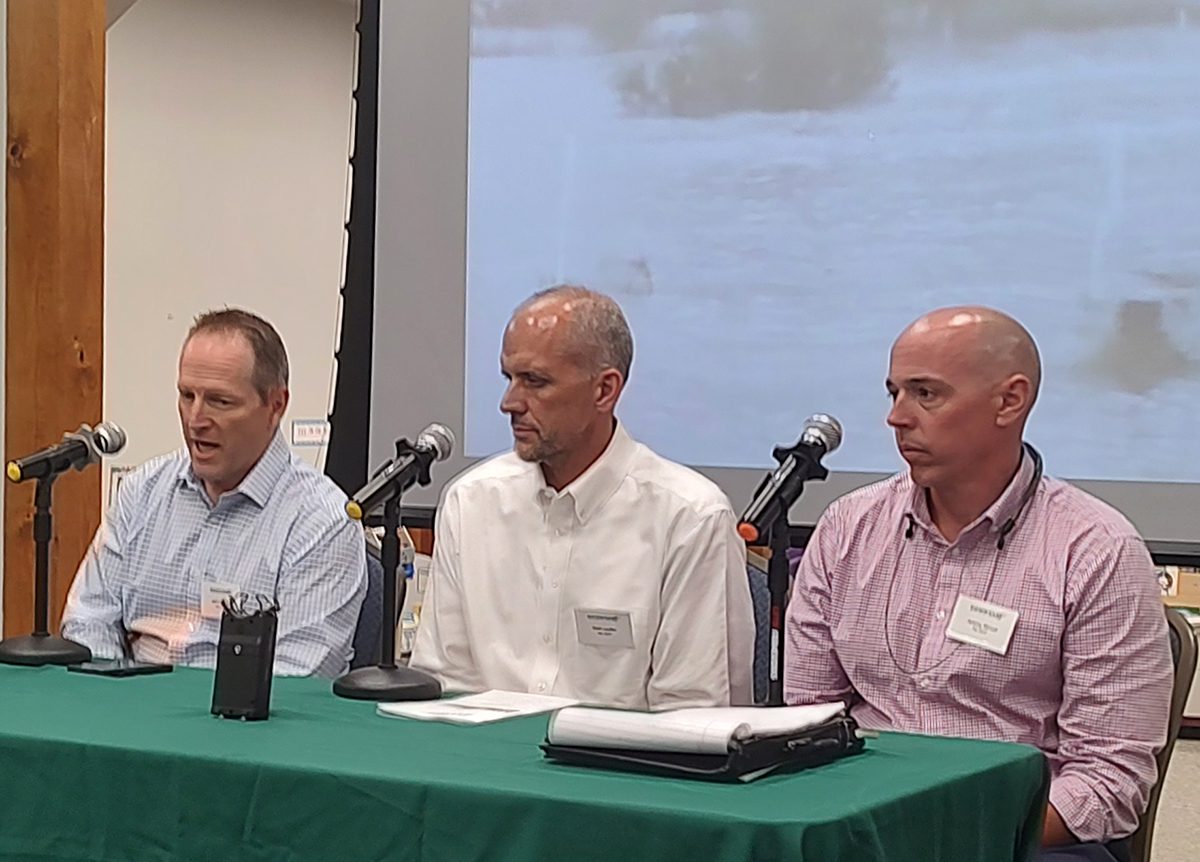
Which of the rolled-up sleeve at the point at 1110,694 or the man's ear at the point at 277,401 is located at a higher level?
the man's ear at the point at 277,401

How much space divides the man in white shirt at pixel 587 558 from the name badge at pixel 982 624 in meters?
0.37

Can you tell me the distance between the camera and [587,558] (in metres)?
2.56

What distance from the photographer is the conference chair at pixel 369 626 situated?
278 cm

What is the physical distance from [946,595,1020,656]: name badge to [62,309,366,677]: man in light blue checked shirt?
97cm

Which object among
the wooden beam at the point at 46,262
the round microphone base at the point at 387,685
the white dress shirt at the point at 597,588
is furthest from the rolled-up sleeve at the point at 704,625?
the wooden beam at the point at 46,262

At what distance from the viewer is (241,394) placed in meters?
2.76

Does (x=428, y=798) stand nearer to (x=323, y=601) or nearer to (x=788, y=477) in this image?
(x=788, y=477)

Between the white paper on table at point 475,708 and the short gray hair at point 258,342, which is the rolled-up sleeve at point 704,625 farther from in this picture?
the short gray hair at point 258,342

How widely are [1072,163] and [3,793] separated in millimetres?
2105

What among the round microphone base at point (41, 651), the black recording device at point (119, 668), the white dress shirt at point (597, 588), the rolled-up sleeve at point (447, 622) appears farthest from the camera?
the rolled-up sleeve at point (447, 622)

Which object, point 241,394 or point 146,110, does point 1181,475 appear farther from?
point 146,110

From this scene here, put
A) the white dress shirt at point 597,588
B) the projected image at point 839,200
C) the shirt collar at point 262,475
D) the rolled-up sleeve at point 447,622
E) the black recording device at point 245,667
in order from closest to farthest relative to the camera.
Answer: the black recording device at point 245,667 < the white dress shirt at point 597,588 < the rolled-up sleeve at point 447,622 < the shirt collar at point 262,475 < the projected image at point 839,200

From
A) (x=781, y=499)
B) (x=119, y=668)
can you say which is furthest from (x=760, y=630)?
(x=119, y=668)

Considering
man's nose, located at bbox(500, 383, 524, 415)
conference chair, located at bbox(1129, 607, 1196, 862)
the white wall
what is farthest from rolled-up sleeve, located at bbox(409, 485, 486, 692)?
the white wall
